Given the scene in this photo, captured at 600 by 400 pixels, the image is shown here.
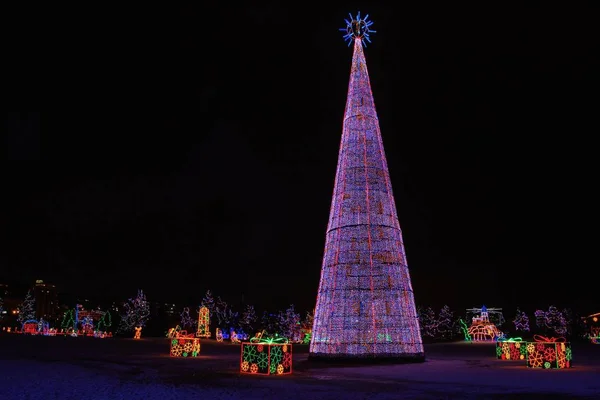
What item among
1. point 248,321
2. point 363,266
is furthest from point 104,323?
point 363,266

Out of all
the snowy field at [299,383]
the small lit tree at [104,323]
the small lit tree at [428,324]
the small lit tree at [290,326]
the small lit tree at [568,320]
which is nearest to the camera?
the snowy field at [299,383]

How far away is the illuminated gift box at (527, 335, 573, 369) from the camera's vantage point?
1945cm

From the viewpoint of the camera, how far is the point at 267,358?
16578mm

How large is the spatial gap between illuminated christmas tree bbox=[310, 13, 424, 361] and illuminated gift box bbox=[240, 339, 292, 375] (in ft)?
10.0

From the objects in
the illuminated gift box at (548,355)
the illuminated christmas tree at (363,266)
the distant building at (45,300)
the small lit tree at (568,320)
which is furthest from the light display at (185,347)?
the distant building at (45,300)

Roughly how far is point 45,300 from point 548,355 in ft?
409

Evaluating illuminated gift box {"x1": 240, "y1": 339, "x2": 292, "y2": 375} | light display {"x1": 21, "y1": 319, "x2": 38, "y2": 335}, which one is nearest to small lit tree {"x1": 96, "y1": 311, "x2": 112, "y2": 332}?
light display {"x1": 21, "y1": 319, "x2": 38, "y2": 335}

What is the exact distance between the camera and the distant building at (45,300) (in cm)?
11969

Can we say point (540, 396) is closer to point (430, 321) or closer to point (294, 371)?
point (294, 371)

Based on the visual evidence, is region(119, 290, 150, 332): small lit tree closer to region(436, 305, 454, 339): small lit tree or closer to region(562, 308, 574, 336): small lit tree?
region(436, 305, 454, 339): small lit tree

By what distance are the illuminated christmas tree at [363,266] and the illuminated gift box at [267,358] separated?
306 centimetres

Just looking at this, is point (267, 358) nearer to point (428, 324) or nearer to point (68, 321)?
point (68, 321)

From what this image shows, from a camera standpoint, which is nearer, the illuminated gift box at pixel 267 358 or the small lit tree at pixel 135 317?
the illuminated gift box at pixel 267 358

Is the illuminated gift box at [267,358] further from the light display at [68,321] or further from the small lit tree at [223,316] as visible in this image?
the small lit tree at [223,316]
